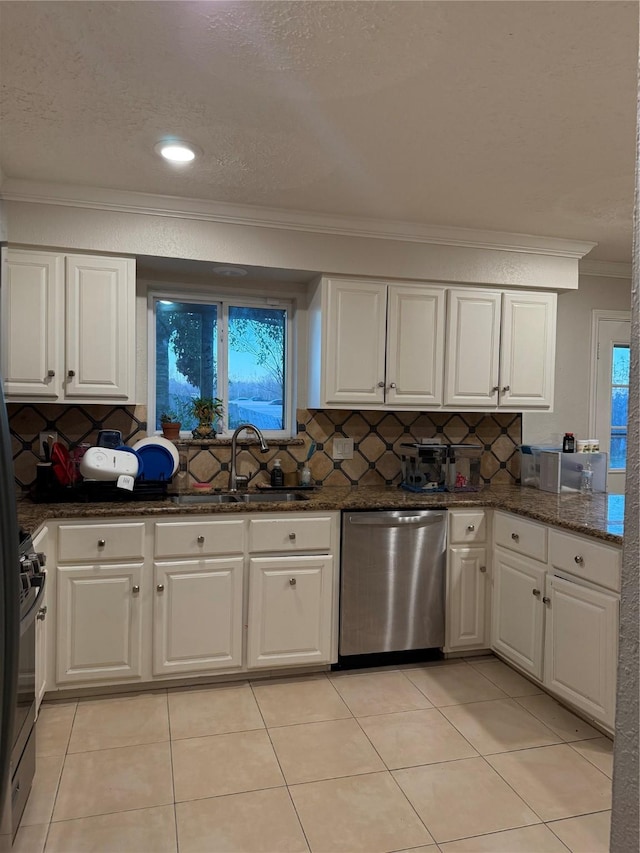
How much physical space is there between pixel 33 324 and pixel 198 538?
1285 mm

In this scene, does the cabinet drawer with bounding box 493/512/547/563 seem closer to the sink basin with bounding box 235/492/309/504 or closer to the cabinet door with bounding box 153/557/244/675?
the sink basin with bounding box 235/492/309/504

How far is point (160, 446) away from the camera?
10.3ft

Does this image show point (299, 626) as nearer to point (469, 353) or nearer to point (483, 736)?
point (483, 736)

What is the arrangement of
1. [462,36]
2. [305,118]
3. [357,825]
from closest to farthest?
1. [462,36]
2. [357,825]
3. [305,118]

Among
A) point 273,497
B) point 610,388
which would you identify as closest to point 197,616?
point 273,497

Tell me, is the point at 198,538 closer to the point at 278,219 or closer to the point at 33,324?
the point at 33,324

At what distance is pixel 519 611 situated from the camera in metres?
2.98

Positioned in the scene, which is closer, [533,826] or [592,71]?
[592,71]

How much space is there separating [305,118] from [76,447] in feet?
6.71

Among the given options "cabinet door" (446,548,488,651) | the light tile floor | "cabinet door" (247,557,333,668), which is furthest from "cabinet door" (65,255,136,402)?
"cabinet door" (446,548,488,651)

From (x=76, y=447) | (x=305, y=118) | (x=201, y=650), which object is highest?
(x=305, y=118)

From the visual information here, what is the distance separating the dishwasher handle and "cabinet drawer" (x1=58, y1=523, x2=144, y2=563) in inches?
41.0

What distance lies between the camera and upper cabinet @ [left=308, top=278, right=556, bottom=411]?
132 inches

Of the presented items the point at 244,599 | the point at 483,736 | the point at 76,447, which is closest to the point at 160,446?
the point at 76,447
